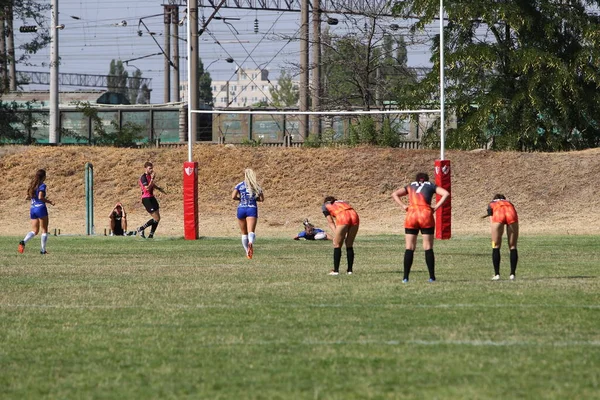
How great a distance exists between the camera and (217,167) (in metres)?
43.3

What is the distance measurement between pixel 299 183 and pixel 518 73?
894 cm

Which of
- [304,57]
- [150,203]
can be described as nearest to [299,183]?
[304,57]

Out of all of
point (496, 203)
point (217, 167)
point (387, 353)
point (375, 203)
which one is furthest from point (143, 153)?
point (387, 353)

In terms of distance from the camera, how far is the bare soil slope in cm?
3766

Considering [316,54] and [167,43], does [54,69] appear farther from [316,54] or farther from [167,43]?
[167,43]

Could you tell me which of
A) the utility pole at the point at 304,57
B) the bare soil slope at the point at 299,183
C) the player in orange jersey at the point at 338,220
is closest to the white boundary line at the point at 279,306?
the player in orange jersey at the point at 338,220

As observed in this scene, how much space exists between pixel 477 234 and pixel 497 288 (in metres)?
18.8

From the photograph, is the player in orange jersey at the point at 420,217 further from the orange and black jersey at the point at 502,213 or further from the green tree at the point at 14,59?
the green tree at the point at 14,59

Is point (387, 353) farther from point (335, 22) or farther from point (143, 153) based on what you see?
point (335, 22)

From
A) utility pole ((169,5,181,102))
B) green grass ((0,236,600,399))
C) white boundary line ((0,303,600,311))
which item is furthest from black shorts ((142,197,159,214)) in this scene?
utility pole ((169,5,181,102))

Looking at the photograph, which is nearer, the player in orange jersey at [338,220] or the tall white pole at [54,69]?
the player in orange jersey at [338,220]

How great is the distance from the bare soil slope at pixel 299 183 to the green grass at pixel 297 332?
18.7m

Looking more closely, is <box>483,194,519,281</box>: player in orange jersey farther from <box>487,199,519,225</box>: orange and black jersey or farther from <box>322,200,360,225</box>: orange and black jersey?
<box>322,200,360,225</box>: orange and black jersey

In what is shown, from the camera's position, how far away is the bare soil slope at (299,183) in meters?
37.7
